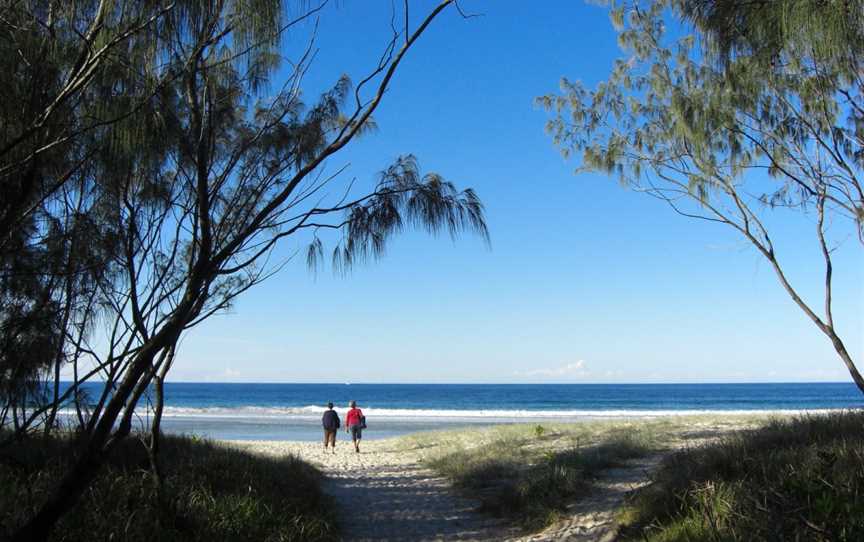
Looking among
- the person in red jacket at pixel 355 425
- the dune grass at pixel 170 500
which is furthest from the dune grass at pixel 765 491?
the person in red jacket at pixel 355 425

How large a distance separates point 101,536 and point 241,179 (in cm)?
312

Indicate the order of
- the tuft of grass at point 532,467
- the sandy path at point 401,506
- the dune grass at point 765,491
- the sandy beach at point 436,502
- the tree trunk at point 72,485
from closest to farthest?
the tree trunk at point 72,485, the dune grass at point 765,491, the sandy beach at point 436,502, the sandy path at point 401,506, the tuft of grass at point 532,467

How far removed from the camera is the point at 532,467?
439 inches

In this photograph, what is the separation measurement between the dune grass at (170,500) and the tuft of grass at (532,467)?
2258mm

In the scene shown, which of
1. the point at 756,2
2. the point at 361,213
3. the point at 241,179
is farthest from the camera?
the point at 756,2

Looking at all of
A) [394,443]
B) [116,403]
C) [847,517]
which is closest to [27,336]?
[116,403]

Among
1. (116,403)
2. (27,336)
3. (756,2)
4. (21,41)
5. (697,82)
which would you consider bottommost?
(116,403)

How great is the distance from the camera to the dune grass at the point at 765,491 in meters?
4.69

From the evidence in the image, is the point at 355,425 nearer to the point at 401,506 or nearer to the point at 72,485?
the point at 401,506

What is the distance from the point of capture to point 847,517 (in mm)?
4723

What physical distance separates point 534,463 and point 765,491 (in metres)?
6.64

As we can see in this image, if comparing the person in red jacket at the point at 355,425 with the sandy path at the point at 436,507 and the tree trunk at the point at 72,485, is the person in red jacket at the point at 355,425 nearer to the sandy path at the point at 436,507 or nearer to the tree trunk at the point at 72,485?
the sandy path at the point at 436,507

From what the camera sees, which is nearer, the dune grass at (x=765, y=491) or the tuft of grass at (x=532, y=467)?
the dune grass at (x=765, y=491)

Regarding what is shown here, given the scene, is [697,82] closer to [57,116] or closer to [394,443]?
[57,116]
